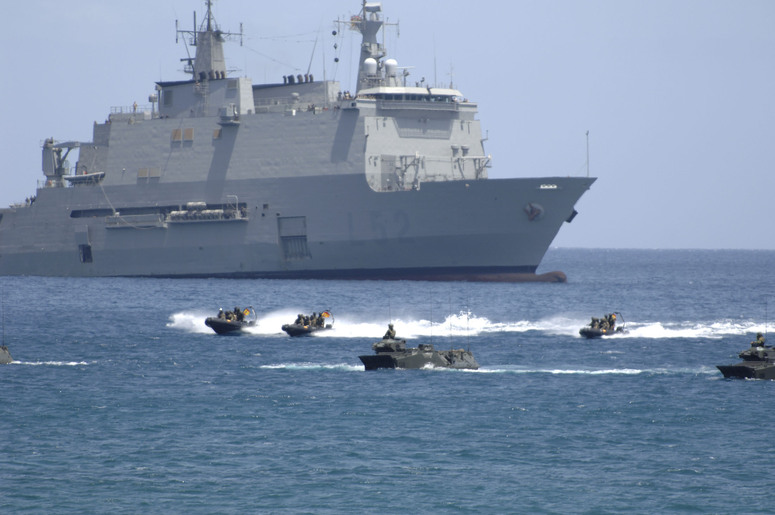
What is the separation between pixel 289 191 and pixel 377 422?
58.8 metres

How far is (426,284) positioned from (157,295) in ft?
66.4

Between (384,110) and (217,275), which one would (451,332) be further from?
(217,275)

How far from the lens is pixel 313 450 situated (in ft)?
100

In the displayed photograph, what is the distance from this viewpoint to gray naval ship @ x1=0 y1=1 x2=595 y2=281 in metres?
87.3

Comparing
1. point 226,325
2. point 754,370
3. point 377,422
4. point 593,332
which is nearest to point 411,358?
point 377,422

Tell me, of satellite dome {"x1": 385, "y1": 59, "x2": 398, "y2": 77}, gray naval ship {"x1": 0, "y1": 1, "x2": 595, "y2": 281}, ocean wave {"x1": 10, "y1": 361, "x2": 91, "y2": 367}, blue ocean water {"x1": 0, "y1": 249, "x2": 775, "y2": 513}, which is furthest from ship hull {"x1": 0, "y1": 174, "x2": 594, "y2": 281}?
ocean wave {"x1": 10, "y1": 361, "x2": 91, "y2": 367}

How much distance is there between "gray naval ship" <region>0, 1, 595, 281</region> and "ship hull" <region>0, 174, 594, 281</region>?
0.12 m

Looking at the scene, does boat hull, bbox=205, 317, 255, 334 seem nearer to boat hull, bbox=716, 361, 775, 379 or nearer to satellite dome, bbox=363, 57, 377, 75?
boat hull, bbox=716, 361, 775, 379

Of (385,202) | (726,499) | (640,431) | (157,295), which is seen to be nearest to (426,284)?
(385,202)

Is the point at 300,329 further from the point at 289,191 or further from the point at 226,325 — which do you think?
the point at 289,191

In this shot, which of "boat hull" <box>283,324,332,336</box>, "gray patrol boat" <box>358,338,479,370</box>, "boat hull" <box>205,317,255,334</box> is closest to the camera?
"gray patrol boat" <box>358,338,479,370</box>

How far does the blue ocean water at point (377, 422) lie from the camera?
2645cm

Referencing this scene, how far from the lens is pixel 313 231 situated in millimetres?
91500

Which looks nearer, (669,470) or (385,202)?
(669,470)
